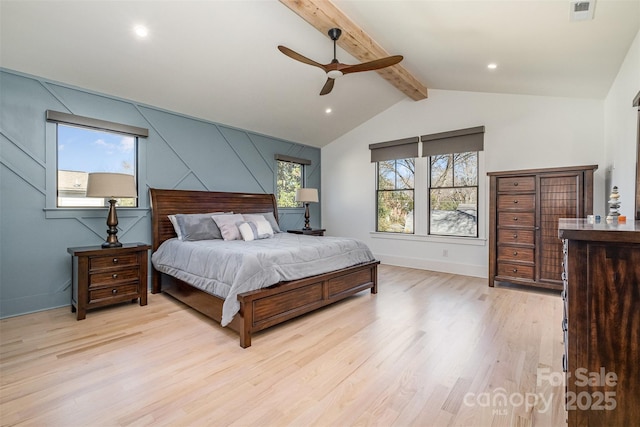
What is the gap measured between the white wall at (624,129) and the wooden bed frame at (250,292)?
8.48 feet

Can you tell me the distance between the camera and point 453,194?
16.6 feet

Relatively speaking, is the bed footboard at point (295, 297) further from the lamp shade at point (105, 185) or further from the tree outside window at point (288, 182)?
the tree outside window at point (288, 182)

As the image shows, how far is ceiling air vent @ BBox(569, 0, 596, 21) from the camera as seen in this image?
201cm

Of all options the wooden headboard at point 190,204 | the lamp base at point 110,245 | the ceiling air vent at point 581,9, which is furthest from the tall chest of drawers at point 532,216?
the lamp base at point 110,245

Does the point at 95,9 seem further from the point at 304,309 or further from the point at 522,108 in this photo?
the point at 522,108

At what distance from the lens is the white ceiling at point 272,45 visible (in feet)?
8.05

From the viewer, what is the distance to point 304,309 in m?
2.96

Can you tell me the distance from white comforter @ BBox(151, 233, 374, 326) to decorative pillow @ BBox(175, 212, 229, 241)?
15 cm

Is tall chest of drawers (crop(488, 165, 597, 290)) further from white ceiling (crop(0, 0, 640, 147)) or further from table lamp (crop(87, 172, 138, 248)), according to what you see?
table lamp (crop(87, 172, 138, 248))

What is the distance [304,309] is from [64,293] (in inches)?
113

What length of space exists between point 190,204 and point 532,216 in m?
4.74

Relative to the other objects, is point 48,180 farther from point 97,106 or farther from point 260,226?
point 260,226

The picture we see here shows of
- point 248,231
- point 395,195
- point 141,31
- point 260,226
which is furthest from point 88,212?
point 395,195

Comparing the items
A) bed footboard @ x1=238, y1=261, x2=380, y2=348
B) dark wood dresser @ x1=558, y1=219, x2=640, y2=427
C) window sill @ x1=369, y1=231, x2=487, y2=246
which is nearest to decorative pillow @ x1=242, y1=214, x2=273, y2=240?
bed footboard @ x1=238, y1=261, x2=380, y2=348
